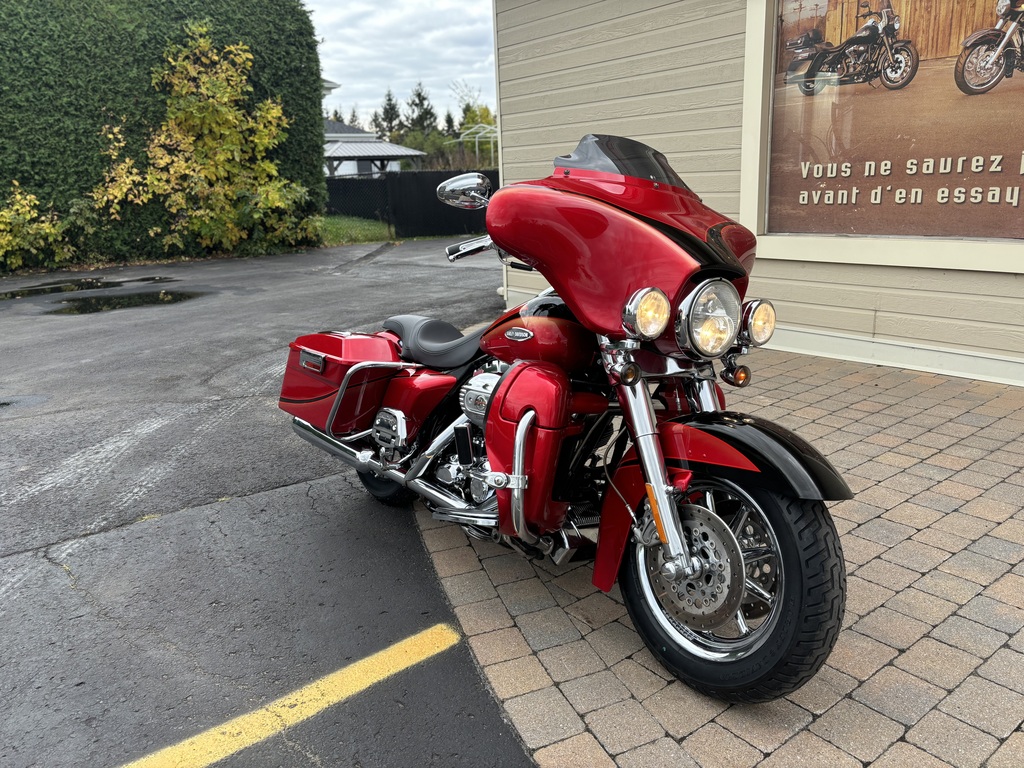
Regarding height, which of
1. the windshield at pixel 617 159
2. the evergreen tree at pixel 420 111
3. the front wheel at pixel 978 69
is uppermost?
the evergreen tree at pixel 420 111

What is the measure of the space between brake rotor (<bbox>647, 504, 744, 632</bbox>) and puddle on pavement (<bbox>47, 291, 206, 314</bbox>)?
395 inches

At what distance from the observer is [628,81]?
736 cm

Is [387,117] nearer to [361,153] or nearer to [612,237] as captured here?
[361,153]

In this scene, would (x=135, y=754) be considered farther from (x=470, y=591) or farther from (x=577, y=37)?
(x=577, y=37)

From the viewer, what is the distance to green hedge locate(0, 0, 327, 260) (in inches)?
556

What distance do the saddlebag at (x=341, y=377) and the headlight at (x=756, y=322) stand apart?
1.69m

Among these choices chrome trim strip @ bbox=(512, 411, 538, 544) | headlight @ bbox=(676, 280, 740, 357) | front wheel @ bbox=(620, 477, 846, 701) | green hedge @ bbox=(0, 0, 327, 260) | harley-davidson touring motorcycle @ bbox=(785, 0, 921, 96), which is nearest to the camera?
front wheel @ bbox=(620, 477, 846, 701)

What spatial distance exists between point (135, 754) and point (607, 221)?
2.19 m

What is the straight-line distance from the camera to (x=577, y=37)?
306 inches

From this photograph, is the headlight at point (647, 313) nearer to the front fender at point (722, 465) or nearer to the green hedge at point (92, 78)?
the front fender at point (722, 465)

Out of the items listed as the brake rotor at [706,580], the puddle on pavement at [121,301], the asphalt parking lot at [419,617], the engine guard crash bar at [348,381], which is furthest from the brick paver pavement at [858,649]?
the puddle on pavement at [121,301]

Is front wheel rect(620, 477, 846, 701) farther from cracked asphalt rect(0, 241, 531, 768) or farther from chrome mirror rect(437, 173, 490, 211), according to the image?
chrome mirror rect(437, 173, 490, 211)

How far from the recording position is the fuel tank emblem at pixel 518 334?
9.16ft

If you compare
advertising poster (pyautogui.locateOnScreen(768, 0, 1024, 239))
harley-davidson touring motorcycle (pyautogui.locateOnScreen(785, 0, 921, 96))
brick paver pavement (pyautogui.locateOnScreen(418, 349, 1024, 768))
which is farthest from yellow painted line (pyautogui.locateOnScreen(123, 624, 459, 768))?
harley-davidson touring motorcycle (pyautogui.locateOnScreen(785, 0, 921, 96))
